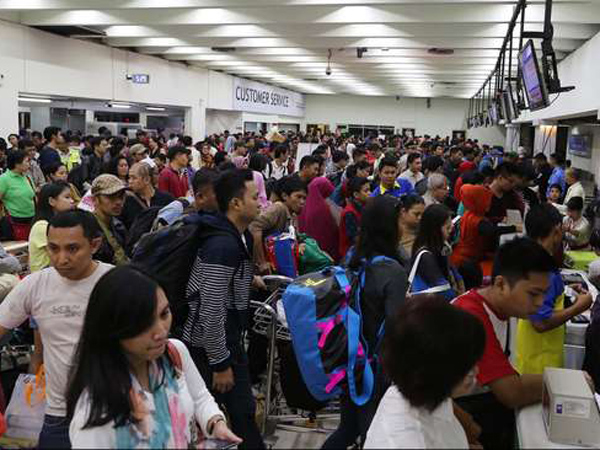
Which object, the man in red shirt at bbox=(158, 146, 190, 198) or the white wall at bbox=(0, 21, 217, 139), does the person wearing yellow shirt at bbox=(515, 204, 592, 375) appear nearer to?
the man in red shirt at bbox=(158, 146, 190, 198)

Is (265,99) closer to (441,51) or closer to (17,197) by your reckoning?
(441,51)

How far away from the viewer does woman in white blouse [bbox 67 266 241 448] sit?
1650mm

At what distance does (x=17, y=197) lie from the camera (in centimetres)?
657

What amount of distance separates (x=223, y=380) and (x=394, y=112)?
107 ft

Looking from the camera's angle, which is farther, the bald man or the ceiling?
the ceiling

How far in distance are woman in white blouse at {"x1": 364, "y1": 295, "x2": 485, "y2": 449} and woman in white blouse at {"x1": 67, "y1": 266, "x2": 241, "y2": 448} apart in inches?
22.8

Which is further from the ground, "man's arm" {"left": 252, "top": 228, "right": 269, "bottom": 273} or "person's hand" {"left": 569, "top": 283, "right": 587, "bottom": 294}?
"person's hand" {"left": 569, "top": 283, "right": 587, "bottom": 294}

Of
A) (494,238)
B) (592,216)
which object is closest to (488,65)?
(592,216)

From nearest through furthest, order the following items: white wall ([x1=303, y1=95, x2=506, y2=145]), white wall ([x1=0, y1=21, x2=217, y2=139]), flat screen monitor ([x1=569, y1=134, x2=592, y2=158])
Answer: white wall ([x1=0, y1=21, x2=217, y2=139]), flat screen monitor ([x1=569, y1=134, x2=592, y2=158]), white wall ([x1=303, y1=95, x2=506, y2=145])

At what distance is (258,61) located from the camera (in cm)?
1820

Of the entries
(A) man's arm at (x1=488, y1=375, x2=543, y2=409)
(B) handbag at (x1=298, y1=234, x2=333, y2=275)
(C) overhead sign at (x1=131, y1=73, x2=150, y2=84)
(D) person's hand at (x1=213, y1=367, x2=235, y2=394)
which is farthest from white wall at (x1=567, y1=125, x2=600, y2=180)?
(C) overhead sign at (x1=131, y1=73, x2=150, y2=84)

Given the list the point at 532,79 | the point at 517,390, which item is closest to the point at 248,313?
the point at 517,390

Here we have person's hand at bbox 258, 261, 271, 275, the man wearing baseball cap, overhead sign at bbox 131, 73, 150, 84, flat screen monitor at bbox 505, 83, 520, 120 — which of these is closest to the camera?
the man wearing baseball cap

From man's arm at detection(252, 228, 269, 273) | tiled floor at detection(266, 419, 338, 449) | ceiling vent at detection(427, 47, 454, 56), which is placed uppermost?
ceiling vent at detection(427, 47, 454, 56)
